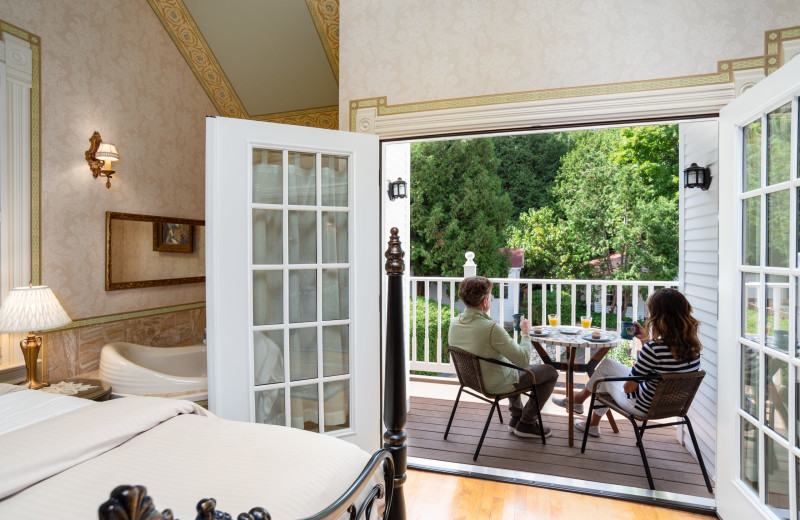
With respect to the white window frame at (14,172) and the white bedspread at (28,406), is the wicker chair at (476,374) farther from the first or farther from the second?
the white window frame at (14,172)

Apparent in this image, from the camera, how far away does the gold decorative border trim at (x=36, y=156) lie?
2588 millimetres

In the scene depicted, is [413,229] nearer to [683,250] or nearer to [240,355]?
[683,250]

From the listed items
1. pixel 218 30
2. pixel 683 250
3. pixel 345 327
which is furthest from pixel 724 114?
pixel 218 30

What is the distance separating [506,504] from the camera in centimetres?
241

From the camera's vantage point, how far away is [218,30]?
3494 millimetres

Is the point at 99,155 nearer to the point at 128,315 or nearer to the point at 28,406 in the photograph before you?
the point at 128,315

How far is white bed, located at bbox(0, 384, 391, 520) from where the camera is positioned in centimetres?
108

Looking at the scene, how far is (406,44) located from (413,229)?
19.8 feet

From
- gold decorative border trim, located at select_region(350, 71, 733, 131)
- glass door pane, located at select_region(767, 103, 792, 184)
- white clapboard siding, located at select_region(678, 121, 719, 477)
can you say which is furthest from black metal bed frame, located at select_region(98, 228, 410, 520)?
white clapboard siding, located at select_region(678, 121, 719, 477)

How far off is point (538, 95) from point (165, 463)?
2378 millimetres

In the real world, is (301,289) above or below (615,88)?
below

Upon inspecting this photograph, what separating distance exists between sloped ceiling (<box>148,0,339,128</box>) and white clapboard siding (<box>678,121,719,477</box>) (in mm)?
2731

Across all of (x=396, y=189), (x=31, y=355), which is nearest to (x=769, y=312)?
(x=396, y=189)

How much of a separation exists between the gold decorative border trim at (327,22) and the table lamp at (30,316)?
249cm
